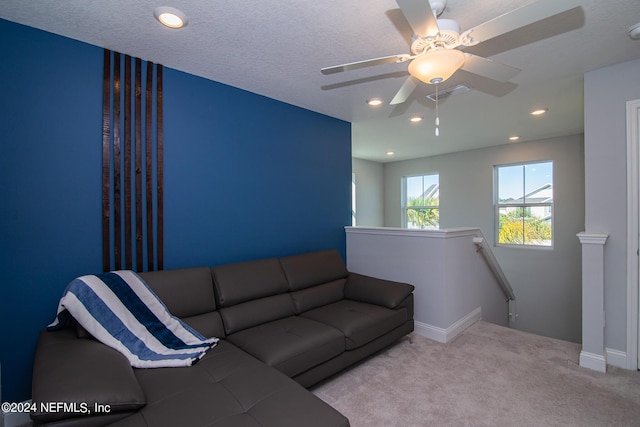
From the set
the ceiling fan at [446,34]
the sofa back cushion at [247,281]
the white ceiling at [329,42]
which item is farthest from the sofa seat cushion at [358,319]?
the white ceiling at [329,42]

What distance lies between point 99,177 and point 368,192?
5432 millimetres

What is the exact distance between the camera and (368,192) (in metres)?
6.85

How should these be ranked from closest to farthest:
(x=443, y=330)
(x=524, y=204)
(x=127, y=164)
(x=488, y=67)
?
1. (x=488, y=67)
2. (x=127, y=164)
3. (x=443, y=330)
4. (x=524, y=204)

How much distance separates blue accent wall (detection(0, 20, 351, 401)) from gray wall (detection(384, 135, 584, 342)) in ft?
10.6

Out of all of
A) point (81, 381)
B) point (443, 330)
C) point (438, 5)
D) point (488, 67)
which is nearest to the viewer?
point (81, 381)

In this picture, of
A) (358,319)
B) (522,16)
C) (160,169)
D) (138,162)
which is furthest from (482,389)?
(138,162)

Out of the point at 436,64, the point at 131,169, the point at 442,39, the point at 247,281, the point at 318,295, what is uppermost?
the point at 442,39

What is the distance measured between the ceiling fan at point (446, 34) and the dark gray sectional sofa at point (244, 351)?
5.74 feet

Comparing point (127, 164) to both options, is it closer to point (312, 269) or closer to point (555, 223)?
point (312, 269)

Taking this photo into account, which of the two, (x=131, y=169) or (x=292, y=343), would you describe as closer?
(x=292, y=343)

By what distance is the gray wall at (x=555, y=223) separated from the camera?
4.72m

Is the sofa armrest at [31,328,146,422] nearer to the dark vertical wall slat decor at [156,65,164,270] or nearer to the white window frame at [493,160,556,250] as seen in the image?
the dark vertical wall slat decor at [156,65,164,270]

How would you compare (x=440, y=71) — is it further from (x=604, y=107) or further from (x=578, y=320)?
(x=578, y=320)

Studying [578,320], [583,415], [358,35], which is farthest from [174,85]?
[578,320]
